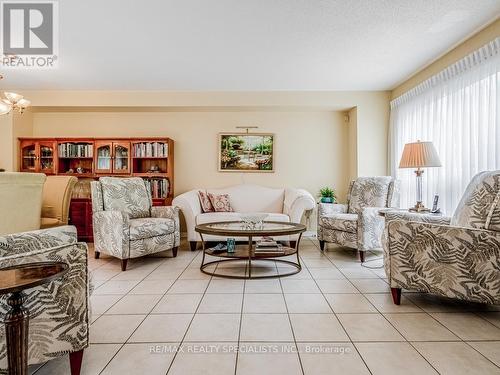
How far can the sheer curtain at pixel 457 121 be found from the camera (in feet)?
9.78

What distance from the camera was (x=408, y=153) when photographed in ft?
11.3

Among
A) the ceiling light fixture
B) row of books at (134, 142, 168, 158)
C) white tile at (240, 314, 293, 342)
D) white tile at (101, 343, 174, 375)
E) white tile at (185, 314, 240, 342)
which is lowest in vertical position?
white tile at (101, 343, 174, 375)

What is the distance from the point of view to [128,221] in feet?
11.4

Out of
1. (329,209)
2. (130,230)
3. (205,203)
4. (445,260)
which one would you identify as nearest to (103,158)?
(205,203)

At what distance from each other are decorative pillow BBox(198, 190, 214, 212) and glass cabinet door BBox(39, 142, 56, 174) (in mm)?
2577

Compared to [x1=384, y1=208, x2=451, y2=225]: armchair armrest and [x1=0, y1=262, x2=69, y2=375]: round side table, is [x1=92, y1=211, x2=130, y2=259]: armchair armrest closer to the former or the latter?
[x1=0, y1=262, x2=69, y2=375]: round side table

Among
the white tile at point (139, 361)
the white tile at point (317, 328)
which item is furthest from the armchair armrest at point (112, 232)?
the white tile at point (317, 328)

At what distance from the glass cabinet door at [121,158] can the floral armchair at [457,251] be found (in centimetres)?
420

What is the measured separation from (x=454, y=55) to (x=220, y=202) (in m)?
3.52

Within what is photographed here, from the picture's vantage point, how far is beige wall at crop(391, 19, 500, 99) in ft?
9.84

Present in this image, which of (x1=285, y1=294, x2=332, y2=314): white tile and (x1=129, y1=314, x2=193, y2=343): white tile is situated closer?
(x1=129, y1=314, x2=193, y2=343): white tile

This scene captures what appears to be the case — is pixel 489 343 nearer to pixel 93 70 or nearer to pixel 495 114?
pixel 495 114

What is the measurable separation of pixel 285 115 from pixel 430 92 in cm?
226

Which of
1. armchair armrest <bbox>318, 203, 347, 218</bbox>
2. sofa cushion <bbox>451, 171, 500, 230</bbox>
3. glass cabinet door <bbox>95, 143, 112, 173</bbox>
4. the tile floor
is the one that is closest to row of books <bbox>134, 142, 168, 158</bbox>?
glass cabinet door <bbox>95, 143, 112, 173</bbox>
